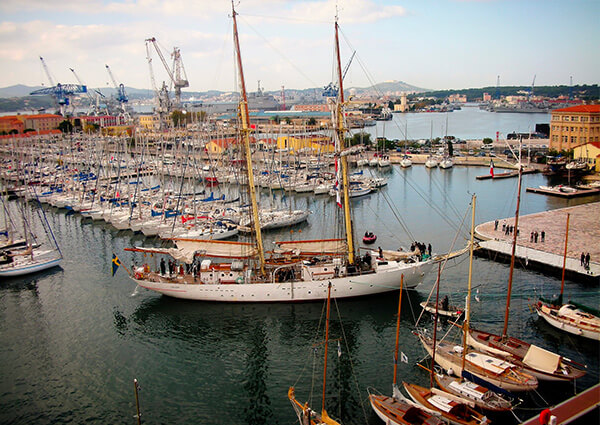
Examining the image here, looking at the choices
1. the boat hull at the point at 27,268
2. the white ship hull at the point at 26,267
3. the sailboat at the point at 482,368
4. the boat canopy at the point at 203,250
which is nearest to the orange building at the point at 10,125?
the white ship hull at the point at 26,267

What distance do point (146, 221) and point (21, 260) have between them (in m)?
10.1

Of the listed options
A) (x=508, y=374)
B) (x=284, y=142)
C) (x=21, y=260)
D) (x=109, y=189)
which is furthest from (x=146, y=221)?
(x=284, y=142)

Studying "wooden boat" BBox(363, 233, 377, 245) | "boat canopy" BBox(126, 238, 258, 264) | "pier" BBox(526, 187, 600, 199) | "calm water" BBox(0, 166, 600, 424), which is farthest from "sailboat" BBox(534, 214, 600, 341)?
"pier" BBox(526, 187, 600, 199)

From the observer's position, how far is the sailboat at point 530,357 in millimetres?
15969

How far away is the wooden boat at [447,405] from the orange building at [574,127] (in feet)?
178

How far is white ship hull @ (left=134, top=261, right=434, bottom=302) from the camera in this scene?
23.5 m

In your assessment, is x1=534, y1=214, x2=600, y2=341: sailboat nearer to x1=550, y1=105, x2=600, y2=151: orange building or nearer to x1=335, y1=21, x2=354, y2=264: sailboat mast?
x1=335, y1=21, x2=354, y2=264: sailboat mast

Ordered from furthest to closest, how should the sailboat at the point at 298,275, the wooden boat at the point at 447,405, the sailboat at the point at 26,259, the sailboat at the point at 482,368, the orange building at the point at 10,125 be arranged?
the orange building at the point at 10,125 < the sailboat at the point at 26,259 < the sailboat at the point at 298,275 < the sailboat at the point at 482,368 < the wooden boat at the point at 447,405

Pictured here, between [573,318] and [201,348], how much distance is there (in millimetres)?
15389

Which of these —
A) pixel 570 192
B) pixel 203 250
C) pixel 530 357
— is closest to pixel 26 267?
pixel 203 250

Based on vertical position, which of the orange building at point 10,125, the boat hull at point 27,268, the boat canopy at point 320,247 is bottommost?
the boat hull at point 27,268

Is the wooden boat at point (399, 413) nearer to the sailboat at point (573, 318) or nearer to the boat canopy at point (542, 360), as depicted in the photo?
the boat canopy at point (542, 360)

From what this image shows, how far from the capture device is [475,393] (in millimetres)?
15008

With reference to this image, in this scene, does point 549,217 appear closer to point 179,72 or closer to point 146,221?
point 146,221
